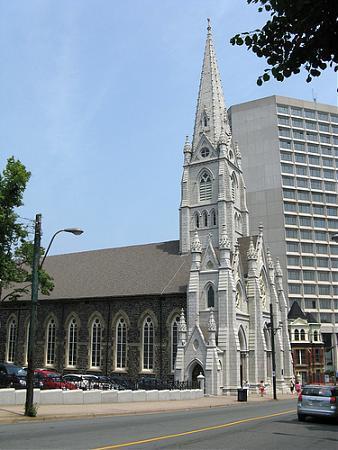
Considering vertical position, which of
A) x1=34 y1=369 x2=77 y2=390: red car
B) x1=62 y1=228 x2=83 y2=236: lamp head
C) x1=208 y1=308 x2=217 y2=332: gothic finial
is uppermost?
x1=62 y1=228 x2=83 y2=236: lamp head

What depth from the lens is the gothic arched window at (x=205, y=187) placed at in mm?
48578

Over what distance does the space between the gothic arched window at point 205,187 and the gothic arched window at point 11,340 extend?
77.3 feet

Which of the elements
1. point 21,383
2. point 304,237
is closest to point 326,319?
point 304,237

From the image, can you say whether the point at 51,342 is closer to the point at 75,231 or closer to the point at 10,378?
the point at 10,378

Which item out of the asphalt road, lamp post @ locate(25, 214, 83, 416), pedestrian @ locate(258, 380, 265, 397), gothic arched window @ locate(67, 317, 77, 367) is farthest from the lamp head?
gothic arched window @ locate(67, 317, 77, 367)

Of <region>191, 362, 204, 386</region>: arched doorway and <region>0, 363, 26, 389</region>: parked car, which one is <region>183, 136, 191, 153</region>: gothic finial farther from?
<region>0, 363, 26, 389</region>: parked car

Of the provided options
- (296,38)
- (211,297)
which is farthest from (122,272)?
(296,38)

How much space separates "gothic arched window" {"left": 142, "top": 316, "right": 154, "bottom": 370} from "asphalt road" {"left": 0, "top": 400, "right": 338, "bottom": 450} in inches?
977

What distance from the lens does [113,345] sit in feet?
144

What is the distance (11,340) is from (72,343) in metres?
8.26

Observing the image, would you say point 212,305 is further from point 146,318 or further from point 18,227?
point 18,227

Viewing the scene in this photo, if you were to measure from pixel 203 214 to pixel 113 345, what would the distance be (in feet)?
49.1

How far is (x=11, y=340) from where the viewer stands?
51000 mm

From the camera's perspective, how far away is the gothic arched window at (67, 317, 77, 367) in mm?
46500
